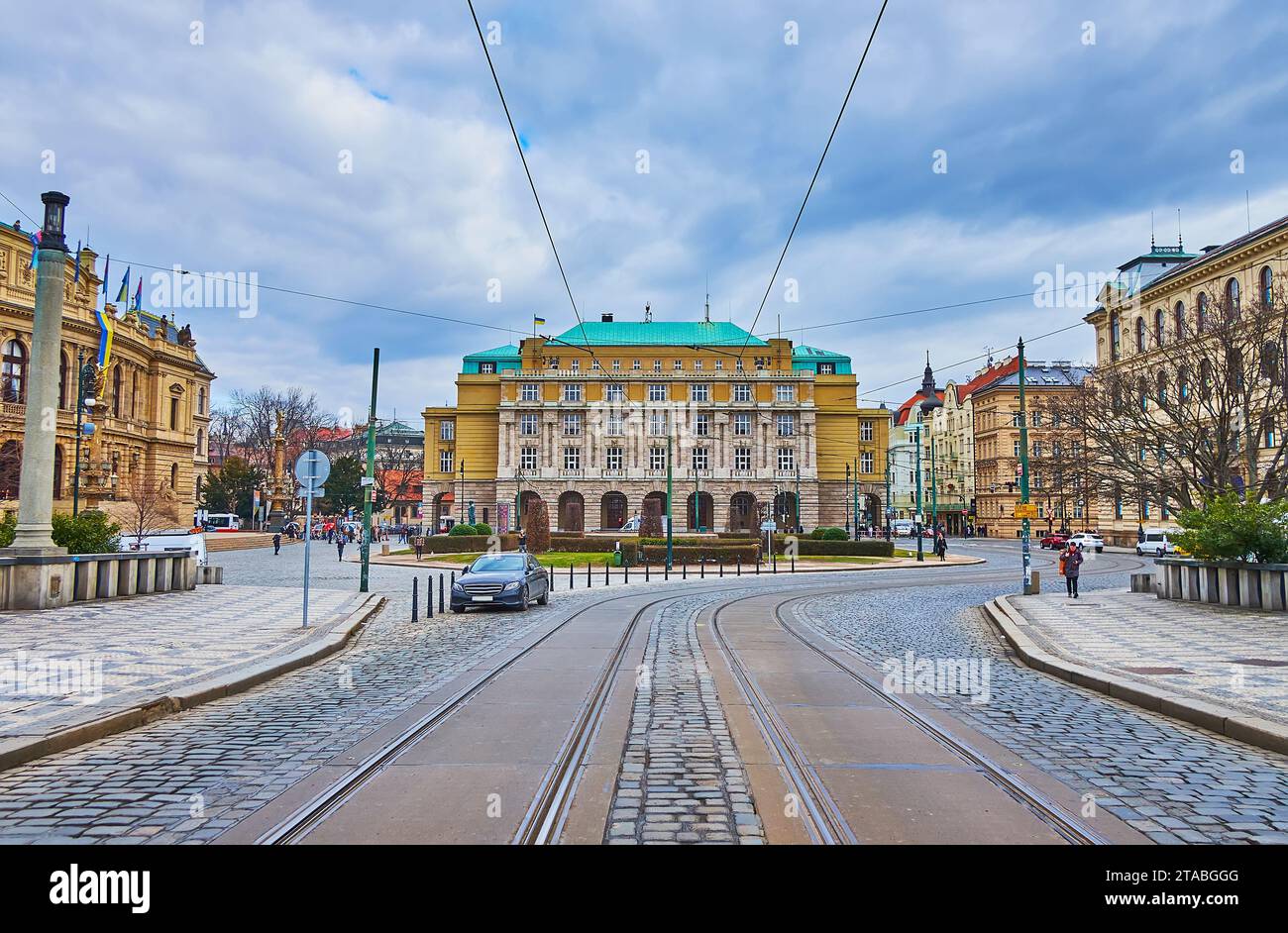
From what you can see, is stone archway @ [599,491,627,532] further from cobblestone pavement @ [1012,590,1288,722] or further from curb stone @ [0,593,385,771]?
curb stone @ [0,593,385,771]

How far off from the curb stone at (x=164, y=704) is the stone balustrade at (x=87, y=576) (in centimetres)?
659

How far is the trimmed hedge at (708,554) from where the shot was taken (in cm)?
4222

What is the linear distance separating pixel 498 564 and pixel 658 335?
217ft

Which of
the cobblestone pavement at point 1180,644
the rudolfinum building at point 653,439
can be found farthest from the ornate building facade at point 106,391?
the cobblestone pavement at point 1180,644

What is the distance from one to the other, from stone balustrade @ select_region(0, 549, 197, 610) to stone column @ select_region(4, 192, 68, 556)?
0.50 m

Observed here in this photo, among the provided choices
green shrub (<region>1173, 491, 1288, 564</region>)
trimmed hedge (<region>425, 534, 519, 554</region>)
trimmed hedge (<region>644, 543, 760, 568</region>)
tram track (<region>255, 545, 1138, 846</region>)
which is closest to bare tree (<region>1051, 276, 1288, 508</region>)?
green shrub (<region>1173, 491, 1288, 564</region>)

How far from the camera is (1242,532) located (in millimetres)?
18141

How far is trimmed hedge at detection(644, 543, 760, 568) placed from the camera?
42.2m

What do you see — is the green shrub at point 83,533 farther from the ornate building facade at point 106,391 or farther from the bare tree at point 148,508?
the bare tree at point 148,508

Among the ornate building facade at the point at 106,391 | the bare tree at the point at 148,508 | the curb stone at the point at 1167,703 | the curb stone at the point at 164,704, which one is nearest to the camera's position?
the curb stone at the point at 164,704

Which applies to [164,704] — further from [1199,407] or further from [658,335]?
[658,335]

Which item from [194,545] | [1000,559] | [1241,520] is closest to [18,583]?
[194,545]

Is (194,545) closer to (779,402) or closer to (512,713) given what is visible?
(512,713)
